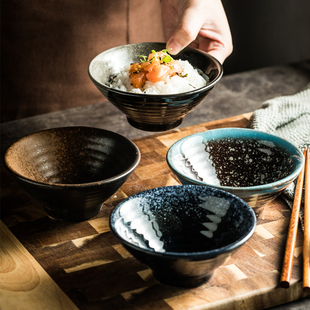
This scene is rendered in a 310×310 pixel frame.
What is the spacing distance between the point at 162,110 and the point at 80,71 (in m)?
0.97

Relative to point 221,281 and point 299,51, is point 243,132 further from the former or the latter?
point 299,51

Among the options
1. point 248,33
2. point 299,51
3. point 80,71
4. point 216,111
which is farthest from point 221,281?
point 299,51

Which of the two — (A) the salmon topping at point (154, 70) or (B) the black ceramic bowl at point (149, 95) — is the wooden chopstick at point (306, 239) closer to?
(B) the black ceramic bowl at point (149, 95)

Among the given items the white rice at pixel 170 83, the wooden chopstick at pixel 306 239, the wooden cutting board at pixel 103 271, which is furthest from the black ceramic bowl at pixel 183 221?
the white rice at pixel 170 83

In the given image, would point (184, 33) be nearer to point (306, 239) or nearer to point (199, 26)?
point (199, 26)

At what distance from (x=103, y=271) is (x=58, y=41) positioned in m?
1.31

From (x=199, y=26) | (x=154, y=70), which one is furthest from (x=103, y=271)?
(x=199, y=26)

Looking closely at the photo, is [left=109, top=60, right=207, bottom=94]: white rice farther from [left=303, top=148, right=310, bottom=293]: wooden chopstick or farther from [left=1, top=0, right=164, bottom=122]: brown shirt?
[left=1, top=0, right=164, bottom=122]: brown shirt

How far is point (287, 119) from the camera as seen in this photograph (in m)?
1.64

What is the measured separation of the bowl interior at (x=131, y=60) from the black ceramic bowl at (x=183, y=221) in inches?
18.9

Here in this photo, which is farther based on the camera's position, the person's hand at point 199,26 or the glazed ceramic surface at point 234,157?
the person's hand at point 199,26

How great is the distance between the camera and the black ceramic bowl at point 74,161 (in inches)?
41.7

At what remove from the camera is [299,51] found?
348 centimetres

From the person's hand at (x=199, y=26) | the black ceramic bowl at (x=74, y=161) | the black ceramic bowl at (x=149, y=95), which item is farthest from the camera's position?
the person's hand at (x=199, y=26)
